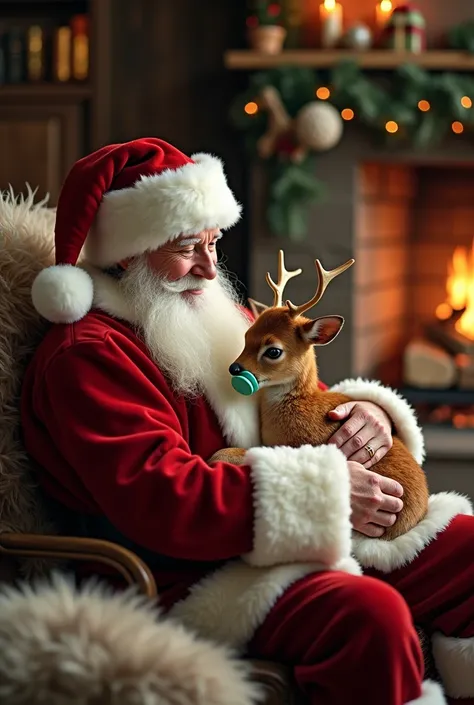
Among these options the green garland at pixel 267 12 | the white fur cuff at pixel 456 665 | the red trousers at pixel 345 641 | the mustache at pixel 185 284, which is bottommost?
the white fur cuff at pixel 456 665

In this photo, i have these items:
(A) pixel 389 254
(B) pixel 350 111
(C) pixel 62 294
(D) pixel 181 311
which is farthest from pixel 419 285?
(C) pixel 62 294

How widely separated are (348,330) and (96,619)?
2.12m

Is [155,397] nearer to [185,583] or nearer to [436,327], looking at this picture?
[185,583]

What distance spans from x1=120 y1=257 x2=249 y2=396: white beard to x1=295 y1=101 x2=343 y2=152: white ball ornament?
150cm

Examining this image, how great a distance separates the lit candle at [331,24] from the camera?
3.35 metres

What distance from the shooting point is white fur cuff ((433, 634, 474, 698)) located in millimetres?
1780

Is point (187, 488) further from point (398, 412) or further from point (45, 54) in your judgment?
point (45, 54)

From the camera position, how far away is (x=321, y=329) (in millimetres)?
1807

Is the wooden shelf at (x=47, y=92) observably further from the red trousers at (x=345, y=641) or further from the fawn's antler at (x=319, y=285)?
the red trousers at (x=345, y=641)

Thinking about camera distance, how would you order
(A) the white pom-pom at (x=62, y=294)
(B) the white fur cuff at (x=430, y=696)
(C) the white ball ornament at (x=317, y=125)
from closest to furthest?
1. (B) the white fur cuff at (x=430, y=696)
2. (A) the white pom-pom at (x=62, y=294)
3. (C) the white ball ornament at (x=317, y=125)

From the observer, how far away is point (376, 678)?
4.87 ft

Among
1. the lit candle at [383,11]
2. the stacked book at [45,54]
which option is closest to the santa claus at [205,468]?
the lit candle at [383,11]

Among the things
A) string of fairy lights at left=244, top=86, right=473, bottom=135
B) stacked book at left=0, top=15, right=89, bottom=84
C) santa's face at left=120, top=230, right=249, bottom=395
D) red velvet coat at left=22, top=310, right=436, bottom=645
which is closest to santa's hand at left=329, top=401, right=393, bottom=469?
red velvet coat at left=22, top=310, right=436, bottom=645

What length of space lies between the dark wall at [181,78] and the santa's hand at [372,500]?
6.47ft
